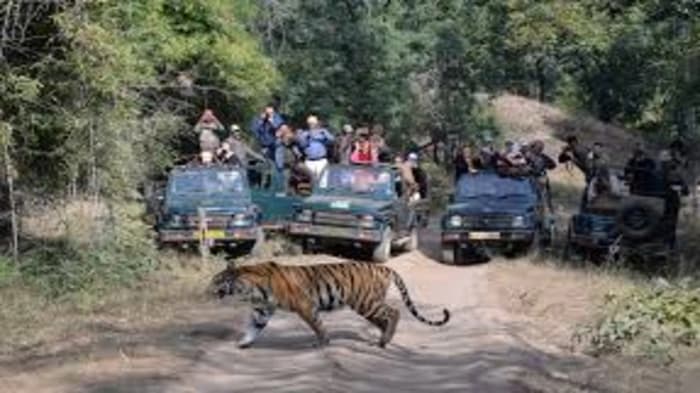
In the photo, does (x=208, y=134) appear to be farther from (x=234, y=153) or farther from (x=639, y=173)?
(x=639, y=173)

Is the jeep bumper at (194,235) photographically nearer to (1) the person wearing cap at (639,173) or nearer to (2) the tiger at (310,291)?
(1) the person wearing cap at (639,173)

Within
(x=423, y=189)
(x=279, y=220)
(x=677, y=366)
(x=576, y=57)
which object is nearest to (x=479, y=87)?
(x=576, y=57)

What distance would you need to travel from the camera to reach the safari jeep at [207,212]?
21469 mm

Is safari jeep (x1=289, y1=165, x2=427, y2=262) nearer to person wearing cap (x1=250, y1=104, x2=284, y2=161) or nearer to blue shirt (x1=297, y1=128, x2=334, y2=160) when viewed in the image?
blue shirt (x1=297, y1=128, x2=334, y2=160)

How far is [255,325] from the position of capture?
42.5 feet

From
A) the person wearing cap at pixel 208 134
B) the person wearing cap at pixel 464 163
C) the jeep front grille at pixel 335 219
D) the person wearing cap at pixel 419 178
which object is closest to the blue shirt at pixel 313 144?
the person wearing cap at pixel 208 134

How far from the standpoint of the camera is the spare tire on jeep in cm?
2102

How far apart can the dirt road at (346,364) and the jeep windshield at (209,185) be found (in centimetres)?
618

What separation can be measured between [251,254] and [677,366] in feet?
34.3

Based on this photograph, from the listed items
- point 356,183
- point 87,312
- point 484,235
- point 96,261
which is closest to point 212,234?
point 356,183

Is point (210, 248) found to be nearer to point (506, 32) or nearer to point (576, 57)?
point (506, 32)

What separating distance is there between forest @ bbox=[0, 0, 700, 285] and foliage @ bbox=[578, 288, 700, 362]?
7.41 meters

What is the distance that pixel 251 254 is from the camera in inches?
860

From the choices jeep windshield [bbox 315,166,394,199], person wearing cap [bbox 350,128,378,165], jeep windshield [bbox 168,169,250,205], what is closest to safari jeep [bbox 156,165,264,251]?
jeep windshield [bbox 168,169,250,205]
